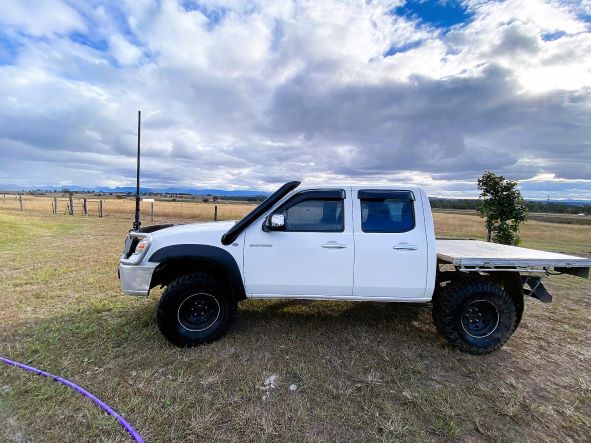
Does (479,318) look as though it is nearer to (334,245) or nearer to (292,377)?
(334,245)

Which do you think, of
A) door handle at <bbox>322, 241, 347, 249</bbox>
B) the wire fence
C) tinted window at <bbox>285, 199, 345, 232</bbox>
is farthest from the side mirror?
the wire fence

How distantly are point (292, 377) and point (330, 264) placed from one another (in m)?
1.25

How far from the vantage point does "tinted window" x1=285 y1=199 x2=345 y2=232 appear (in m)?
3.74

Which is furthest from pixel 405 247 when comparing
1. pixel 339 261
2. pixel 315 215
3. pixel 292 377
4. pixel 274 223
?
pixel 292 377

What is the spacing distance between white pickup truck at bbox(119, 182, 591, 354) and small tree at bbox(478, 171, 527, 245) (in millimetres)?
5479

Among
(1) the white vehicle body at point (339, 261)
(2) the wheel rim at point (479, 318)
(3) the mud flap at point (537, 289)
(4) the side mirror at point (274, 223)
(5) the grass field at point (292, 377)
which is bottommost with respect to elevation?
(5) the grass field at point (292, 377)

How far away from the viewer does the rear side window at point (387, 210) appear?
3.72 metres

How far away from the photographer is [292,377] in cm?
316

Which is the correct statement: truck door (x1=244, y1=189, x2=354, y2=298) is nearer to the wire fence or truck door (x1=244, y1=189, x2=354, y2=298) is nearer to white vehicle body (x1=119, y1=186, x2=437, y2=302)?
white vehicle body (x1=119, y1=186, x2=437, y2=302)

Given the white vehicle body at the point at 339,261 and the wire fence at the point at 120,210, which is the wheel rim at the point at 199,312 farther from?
the wire fence at the point at 120,210

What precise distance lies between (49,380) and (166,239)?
1.69 metres

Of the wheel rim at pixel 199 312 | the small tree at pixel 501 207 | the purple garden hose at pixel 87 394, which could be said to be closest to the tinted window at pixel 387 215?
the wheel rim at pixel 199 312

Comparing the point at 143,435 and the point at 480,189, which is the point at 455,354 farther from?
the point at 480,189

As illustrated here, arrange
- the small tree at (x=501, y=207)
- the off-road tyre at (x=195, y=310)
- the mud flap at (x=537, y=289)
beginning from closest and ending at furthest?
the off-road tyre at (x=195, y=310), the mud flap at (x=537, y=289), the small tree at (x=501, y=207)
